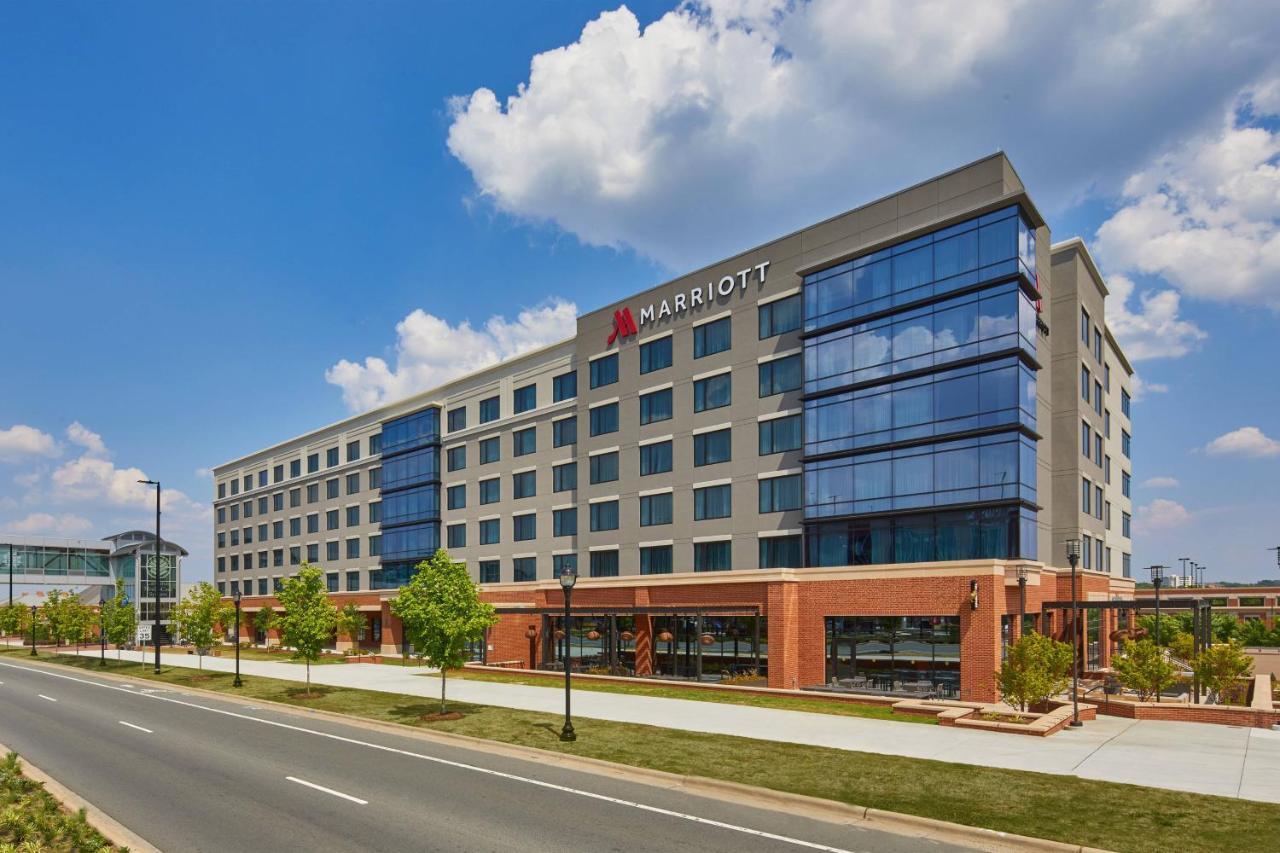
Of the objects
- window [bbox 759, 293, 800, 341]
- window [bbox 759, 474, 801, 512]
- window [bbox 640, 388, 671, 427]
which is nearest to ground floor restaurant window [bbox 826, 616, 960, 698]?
window [bbox 759, 474, 801, 512]

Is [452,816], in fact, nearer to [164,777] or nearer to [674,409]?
[164,777]

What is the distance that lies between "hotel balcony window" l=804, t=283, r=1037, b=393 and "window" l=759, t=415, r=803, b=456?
2077mm

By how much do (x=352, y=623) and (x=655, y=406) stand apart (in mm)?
32807

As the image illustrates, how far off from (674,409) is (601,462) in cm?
675

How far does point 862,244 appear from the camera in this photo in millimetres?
36500

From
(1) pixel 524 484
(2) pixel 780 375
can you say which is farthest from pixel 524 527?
(2) pixel 780 375

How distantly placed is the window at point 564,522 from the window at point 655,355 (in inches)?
424

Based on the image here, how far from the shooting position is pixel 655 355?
1789 inches

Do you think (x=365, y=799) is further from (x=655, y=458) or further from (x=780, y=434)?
(x=655, y=458)

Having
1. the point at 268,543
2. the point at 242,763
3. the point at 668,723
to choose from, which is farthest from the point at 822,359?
the point at 268,543

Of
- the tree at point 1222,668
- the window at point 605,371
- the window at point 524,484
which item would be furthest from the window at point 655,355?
the tree at point 1222,668

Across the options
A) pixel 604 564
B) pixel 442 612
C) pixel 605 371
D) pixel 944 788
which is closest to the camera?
pixel 944 788

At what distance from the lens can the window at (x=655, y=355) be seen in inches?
1763

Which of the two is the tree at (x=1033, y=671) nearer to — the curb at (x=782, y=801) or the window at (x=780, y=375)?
the curb at (x=782, y=801)
